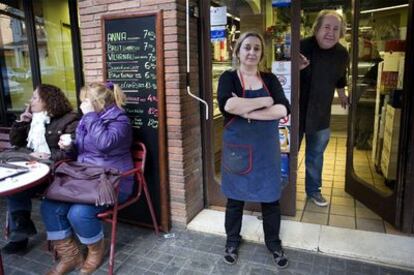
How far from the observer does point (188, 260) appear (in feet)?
8.43

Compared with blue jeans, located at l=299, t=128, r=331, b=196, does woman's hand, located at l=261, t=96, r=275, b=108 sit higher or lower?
higher

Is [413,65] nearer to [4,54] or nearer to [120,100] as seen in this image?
[120,100]

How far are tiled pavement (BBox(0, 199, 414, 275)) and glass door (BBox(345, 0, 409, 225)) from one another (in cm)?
77

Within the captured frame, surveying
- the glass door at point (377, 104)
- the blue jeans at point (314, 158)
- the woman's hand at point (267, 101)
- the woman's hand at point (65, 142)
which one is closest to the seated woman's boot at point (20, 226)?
the woman's hand at point (65, 142)

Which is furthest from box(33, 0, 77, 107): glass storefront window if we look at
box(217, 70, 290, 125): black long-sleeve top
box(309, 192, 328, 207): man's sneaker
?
box(309, 192, 328, 207): man's sneaker

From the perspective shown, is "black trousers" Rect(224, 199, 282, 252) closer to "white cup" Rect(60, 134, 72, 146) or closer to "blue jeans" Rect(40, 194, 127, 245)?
"blue jeans" Rect(40, 194, 127, 245)

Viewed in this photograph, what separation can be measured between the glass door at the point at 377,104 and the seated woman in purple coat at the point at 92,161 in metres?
2.08

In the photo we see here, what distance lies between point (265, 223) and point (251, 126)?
0.71m

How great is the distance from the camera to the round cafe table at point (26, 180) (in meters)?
1.98

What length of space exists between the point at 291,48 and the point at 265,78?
0.60m

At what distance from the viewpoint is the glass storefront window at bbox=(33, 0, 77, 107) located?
3.89m

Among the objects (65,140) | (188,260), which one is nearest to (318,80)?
(188,260)

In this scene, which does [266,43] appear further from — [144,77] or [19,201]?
[19,201]

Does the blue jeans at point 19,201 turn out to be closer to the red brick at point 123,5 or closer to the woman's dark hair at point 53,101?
the woman's dark hair at point 53,101
